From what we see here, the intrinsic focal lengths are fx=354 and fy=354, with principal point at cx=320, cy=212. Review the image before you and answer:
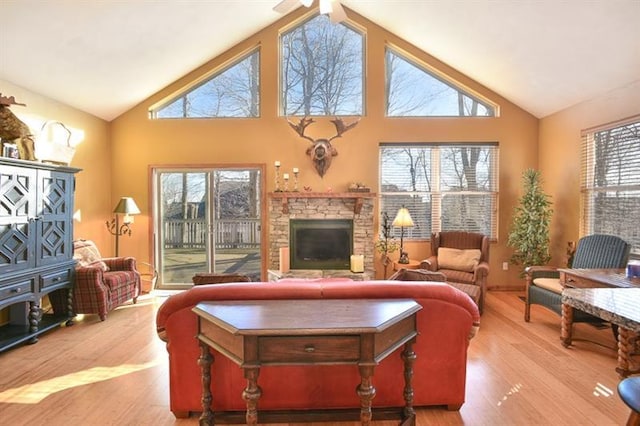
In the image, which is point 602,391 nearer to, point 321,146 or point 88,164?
point 321,146

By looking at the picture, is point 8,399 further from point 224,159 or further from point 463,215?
point 463,215

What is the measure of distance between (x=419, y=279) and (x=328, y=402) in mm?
1042

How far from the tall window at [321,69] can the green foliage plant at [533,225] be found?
2964 mm

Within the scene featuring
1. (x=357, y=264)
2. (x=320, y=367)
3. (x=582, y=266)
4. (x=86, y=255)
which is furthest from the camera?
(x=357, y=264)

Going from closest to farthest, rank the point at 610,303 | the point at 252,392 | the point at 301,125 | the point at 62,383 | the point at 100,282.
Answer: the point at 610,303
the point at 252,392
the point at 62,383
the point at 100,282
the point at 301,125

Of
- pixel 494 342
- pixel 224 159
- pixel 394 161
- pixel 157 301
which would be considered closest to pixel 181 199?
pixel 224 159

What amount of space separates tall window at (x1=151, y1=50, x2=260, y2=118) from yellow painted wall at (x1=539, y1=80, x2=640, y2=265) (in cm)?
478

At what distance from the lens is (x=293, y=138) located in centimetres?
595

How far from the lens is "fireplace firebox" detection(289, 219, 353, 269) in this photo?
5855 millimetres

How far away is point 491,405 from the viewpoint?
2.49 metres

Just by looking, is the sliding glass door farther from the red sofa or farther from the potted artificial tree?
the red sofa

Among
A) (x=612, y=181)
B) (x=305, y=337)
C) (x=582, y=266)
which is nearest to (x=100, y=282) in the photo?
(x=305, y=337)

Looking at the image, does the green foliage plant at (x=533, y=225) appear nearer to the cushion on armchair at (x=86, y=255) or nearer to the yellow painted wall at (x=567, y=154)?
the yellow painted wall at (x=567, y=154)

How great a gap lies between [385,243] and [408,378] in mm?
3719
